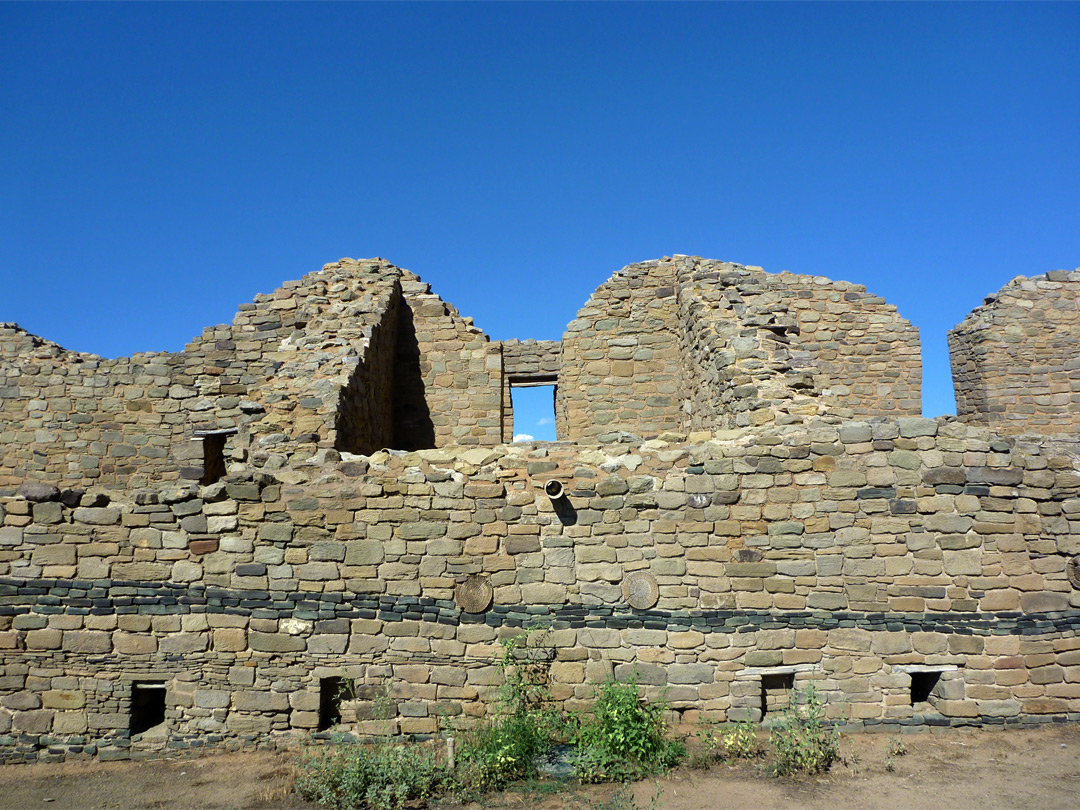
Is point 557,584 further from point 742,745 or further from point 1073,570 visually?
point 1073,570

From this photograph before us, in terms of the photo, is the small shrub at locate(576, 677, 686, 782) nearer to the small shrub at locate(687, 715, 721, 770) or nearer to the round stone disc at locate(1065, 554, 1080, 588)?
the small shrub at locate(687, 715, 721, 770)

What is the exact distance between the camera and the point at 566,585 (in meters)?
7.20

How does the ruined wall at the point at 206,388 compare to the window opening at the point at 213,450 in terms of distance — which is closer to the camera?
the ruined wall at the point at 206,388

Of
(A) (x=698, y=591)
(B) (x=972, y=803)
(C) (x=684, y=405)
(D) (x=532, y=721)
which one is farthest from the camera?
(C) (x=684, y=405)

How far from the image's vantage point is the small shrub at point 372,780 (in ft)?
19.4

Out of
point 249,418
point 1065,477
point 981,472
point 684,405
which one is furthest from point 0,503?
point 1065,477

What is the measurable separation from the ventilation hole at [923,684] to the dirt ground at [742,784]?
0.46 metres

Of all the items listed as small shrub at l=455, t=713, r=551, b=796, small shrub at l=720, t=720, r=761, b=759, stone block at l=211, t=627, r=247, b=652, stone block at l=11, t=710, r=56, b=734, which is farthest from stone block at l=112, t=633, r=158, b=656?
small shrub at l=720, t=720, r=761, b=759

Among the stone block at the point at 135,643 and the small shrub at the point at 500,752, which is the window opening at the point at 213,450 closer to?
the stone block at the point at 135,643

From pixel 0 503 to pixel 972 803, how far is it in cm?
944

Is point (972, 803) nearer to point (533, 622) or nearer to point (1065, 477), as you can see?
point (1065, 477)

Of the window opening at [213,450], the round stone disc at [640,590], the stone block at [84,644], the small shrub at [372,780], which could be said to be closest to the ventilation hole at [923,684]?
the round stone disc at [640,590]

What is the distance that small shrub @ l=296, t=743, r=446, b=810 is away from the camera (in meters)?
5.91

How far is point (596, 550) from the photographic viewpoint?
23.8 feet
